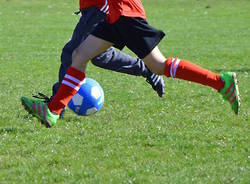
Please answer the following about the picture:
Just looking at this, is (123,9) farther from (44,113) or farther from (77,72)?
(44,113)

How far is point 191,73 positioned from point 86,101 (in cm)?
149

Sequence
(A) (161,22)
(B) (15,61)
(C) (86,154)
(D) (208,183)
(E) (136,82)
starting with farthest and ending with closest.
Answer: (A) (161,22) < (B) (15,61) < (E) (136,82) < (C) (86,154) < (D) (208,183)

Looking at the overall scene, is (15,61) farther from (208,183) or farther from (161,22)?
(161,22)

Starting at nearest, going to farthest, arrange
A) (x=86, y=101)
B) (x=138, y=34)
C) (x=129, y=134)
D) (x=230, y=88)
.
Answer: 1. (x=138, y=34)
2. (x=230, y=88)
3. (x=129, y=134)
4. (x=86, y=101)

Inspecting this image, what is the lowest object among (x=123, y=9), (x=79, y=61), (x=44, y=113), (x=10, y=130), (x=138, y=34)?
(x=10, y=130)

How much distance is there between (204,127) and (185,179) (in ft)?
6.56

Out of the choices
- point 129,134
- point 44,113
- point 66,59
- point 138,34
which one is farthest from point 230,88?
point 66,59

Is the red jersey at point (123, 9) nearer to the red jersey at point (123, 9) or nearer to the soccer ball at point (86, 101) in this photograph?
the red jersey at point (123, 9)

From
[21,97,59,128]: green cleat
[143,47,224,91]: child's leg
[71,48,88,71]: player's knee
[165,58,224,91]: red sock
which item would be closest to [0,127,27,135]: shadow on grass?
[21,97,59,128]: green cleat

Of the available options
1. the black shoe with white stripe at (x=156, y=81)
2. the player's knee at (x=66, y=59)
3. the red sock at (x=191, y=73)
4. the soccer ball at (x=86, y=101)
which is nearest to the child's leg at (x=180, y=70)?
the red sock at (x=191, y=73)

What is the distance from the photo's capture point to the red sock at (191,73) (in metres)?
6.16

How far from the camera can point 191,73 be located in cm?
620

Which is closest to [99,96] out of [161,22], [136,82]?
[136,82]

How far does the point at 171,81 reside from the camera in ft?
35.6
